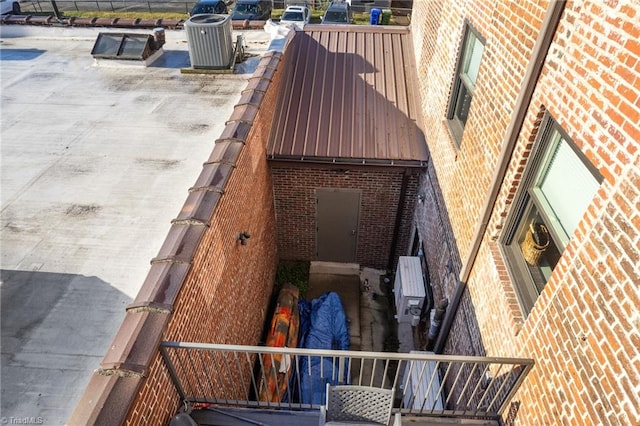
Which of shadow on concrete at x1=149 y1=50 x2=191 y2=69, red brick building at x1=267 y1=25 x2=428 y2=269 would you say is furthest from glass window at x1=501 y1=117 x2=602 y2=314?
shadow on concrete at x1=149 y1=50 x2=191 y2=69

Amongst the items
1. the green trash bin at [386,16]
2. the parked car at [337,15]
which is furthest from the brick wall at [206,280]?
the green trash bin at [386,16]

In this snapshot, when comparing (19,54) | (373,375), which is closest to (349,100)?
(373,375)

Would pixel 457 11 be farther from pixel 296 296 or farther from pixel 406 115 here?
pixel 296 296

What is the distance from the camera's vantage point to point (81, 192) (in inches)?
236

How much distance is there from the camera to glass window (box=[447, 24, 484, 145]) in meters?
5.49

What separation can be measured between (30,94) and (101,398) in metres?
8.76

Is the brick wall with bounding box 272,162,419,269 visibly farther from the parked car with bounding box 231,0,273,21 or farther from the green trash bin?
the green trash bin

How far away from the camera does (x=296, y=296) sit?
9.03 metres

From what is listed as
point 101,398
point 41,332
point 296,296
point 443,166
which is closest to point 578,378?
point 101,398

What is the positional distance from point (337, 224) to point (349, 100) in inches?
117

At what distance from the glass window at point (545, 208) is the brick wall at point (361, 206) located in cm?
449

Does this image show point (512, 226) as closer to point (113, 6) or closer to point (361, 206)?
point (361, 206)

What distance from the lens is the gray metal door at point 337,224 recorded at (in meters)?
8.96

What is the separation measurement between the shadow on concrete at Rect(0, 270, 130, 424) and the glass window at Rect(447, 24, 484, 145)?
17.7 feet
